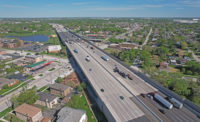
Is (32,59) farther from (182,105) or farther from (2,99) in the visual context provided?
(182,105)

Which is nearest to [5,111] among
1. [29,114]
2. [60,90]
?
[29,114]

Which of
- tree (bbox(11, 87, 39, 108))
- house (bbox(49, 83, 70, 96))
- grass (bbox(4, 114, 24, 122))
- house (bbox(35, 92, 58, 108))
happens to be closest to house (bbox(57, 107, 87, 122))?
house (bbox(35, 92, 58, 108))

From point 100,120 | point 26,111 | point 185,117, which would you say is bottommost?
point 100,120

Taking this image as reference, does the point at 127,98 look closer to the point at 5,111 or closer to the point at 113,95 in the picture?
the point at 113,95

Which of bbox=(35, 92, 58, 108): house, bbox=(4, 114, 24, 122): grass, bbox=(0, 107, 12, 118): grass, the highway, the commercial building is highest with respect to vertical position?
the commercial building

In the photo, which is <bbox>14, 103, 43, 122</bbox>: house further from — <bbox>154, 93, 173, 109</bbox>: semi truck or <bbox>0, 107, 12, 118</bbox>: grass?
<bbox>154, 93, 173, 109</bbox>: semi truck

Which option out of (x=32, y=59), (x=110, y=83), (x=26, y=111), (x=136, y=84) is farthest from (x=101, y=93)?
(x=32, y=59)
